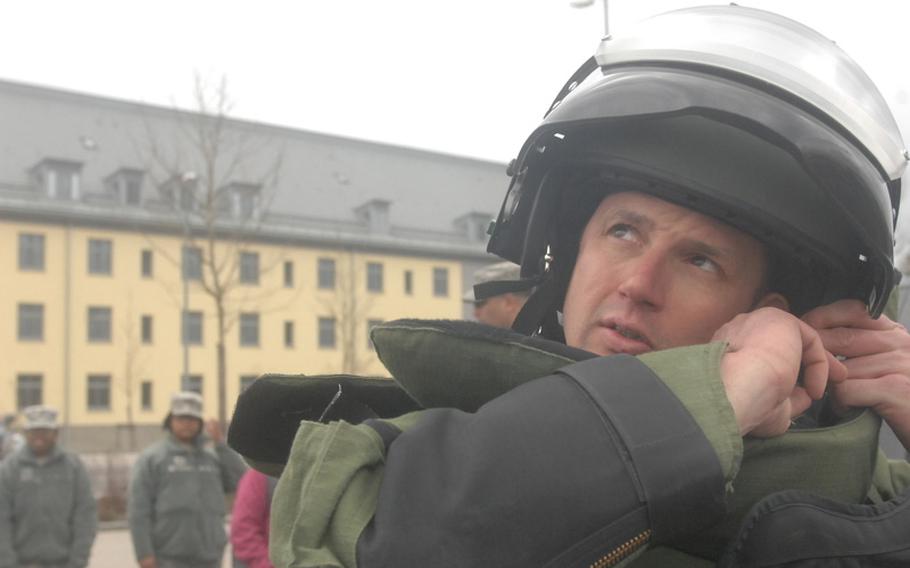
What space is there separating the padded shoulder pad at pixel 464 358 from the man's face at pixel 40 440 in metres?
7.64

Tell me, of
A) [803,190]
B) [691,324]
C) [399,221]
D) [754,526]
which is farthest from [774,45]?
[399,221]

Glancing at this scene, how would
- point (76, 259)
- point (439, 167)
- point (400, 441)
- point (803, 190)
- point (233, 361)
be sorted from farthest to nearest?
1. point (439, 167)
2. point (233, 361)
3. point (76, 259)
4. point (803, 190)
5. point (400, 441)

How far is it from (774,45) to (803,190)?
194mm

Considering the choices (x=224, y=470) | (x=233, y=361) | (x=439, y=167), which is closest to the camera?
(x=224, y=470)

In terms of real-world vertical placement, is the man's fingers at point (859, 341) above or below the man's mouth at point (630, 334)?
below

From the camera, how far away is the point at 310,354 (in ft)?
155

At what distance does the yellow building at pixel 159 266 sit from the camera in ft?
135

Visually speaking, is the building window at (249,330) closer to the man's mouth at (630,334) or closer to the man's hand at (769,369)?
the man's mouth at (630,334)

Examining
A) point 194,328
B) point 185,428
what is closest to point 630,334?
point 185,428

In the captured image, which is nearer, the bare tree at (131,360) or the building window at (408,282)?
the bare tree at (131,360)

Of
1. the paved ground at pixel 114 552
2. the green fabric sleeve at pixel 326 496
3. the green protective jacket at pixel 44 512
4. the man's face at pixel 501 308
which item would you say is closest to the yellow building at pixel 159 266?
the paved ground at pixel 114 552

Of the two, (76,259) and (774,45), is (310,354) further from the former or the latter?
(774,45)

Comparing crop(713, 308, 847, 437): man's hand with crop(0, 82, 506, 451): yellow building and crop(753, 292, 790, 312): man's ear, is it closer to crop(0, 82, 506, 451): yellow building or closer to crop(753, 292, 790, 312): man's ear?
crop(753, 292, 790, 312): man's ear

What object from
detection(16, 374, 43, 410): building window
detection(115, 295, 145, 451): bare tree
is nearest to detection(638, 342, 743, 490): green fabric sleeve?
detection(115, 295, 145, 451): bare tree
